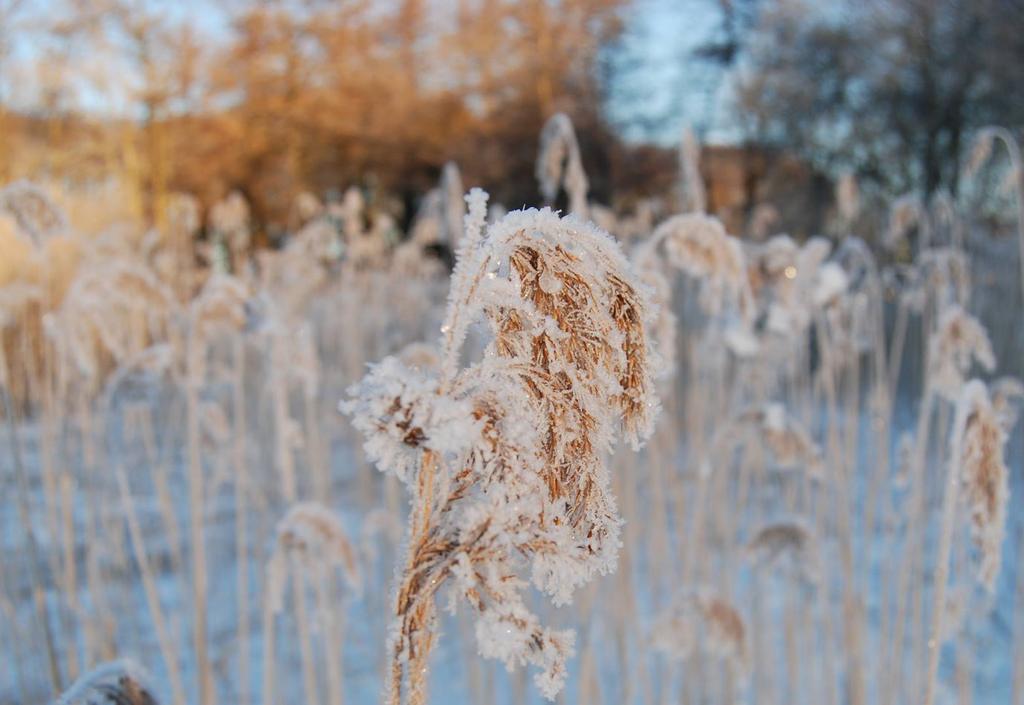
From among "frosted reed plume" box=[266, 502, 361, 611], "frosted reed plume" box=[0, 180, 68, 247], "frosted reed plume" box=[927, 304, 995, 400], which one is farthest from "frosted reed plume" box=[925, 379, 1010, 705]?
"frosted reed plume" box=[0, 180, 68, 247]

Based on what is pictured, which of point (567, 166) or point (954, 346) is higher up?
point (567, 166)

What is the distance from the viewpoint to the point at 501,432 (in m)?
0.45

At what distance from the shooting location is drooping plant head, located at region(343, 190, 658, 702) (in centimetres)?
44

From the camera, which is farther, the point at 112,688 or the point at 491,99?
the point at 491,99

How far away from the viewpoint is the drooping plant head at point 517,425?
437 millimetres

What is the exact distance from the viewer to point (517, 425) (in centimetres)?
45

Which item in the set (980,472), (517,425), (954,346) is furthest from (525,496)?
(954,346)

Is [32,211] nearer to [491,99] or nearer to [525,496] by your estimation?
[525,496]

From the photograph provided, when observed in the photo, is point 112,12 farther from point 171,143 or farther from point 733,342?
point 733,342

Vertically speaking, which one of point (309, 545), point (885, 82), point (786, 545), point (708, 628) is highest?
point (885, 82)

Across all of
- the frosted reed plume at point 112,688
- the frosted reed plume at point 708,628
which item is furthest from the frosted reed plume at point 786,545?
the frosted reed plume at point 112,688

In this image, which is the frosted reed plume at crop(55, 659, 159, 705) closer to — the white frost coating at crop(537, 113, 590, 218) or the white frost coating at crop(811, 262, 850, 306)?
the white frost coating at crop(537, 113, 590, 218)

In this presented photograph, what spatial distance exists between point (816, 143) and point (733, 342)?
7.36 metres

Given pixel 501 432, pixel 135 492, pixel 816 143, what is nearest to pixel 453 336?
pixel 501 432
